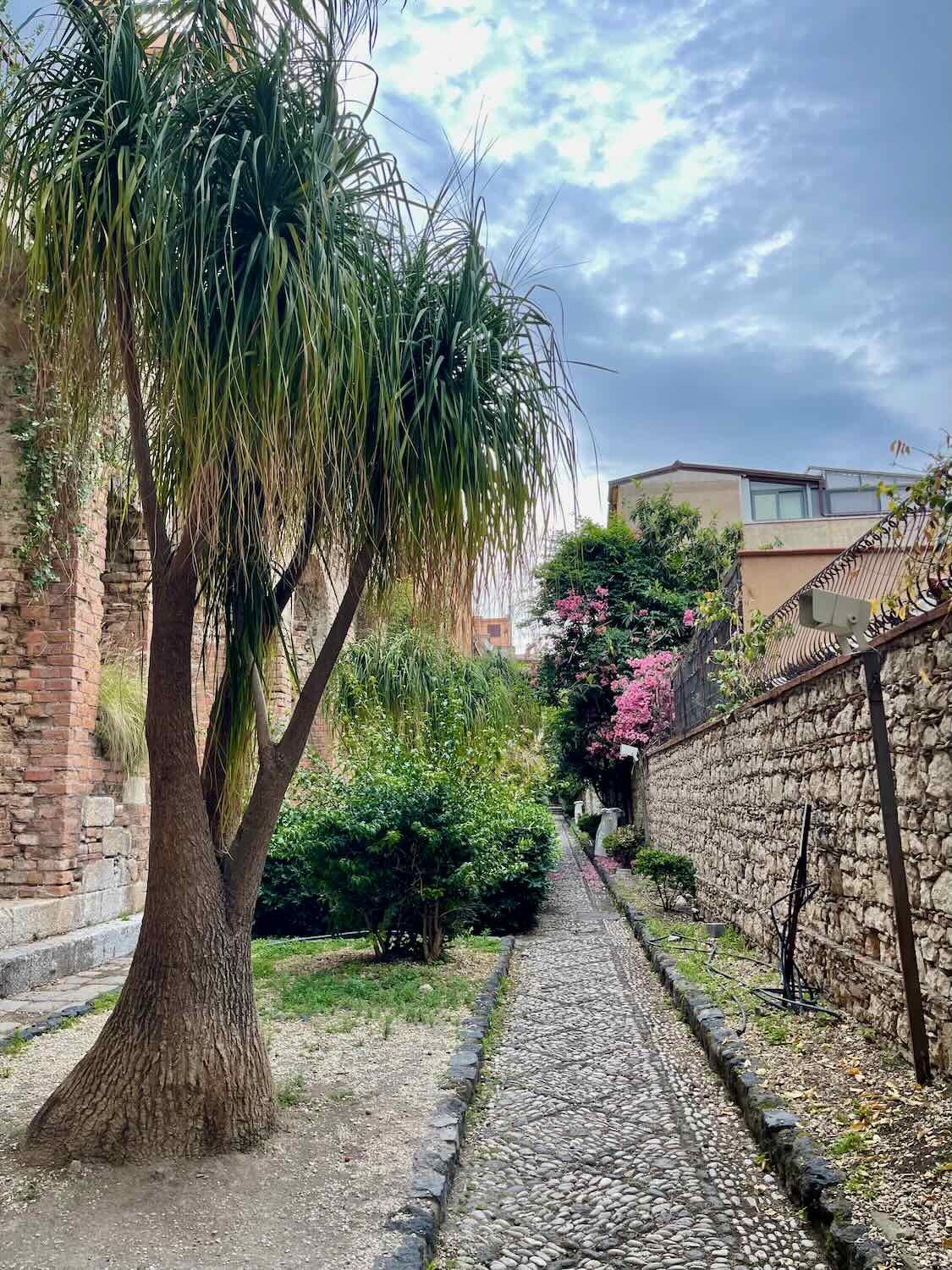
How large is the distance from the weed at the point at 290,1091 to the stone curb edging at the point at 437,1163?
2.02 ft

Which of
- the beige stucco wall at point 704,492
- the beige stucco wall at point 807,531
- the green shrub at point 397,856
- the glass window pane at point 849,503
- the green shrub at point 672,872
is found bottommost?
the green shrub at point 672,872

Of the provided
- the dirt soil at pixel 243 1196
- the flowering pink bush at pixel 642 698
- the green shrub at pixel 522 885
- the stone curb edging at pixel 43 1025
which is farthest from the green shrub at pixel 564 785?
the dirt soil at pixel 243 1196

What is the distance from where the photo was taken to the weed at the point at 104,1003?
19.9 ft

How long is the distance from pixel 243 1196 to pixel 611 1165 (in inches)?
57.7

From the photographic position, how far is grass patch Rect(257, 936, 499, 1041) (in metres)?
5.84

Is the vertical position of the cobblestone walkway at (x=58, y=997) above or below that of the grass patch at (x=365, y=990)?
above

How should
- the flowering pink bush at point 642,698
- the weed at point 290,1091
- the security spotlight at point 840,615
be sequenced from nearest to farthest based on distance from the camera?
the weed at point 290,1091
the security spotlight at point 840,615
the flowering pink bush at point 642,698

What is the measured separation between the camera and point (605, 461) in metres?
4.19

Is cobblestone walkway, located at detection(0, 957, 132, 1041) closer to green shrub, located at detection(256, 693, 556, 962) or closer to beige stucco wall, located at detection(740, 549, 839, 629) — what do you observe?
green shrub, located at detection(256, 693, 556, 962)

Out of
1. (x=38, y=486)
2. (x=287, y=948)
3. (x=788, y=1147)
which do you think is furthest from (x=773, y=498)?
(x=788, y=1147)

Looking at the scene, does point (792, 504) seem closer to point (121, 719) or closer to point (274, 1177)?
point (121, 719)

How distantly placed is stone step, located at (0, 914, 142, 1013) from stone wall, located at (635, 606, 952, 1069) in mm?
4605

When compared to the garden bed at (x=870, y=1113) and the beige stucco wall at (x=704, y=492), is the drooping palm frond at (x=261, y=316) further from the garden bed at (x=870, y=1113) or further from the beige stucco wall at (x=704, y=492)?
the beige stucco wall at (x=704, y=492)

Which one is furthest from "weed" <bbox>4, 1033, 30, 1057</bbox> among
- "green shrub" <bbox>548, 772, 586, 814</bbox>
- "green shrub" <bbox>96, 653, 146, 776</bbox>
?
"green shrub" <bbox>548, 772, 586, 814</bbox>
